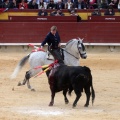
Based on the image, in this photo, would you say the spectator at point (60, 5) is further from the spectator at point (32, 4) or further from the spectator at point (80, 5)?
the spectator at point (32, 4)

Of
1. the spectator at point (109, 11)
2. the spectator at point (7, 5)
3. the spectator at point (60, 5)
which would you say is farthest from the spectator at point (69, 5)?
the spectator at point (7, 5)

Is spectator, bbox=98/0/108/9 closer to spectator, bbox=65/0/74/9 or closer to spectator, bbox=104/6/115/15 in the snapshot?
spectator, bbox=104/6/115/15

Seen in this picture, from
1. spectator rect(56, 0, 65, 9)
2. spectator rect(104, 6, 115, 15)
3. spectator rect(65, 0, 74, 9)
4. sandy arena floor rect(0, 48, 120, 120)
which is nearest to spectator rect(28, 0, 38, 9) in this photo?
spectator rect(56, 0, 65, 9)

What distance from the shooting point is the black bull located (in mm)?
9406

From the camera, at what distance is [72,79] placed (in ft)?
31.0

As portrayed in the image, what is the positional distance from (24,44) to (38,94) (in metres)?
10.1

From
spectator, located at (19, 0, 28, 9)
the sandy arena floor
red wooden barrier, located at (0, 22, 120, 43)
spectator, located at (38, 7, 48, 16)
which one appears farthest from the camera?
spectator, located at (19, 0, 28, 9)

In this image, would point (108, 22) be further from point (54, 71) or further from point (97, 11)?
point (54, 71)

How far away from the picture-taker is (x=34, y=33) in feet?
71.6

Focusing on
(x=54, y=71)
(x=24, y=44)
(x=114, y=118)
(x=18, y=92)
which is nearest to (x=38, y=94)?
(x=18, y=92)

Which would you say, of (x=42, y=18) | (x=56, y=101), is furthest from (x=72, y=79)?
(x=42, y=18)

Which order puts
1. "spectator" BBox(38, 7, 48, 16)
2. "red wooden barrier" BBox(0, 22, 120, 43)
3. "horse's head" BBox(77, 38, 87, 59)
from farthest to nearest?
"spectator" BBox(38, 7, 48, 16)
"red wooden barrier" BBox(0, 22, 120, 43)
"horse's head" BBox(77, 38, 87, 59)

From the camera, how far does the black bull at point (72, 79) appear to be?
30.9ft

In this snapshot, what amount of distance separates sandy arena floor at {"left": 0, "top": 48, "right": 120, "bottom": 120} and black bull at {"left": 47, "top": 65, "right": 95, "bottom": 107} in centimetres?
30
